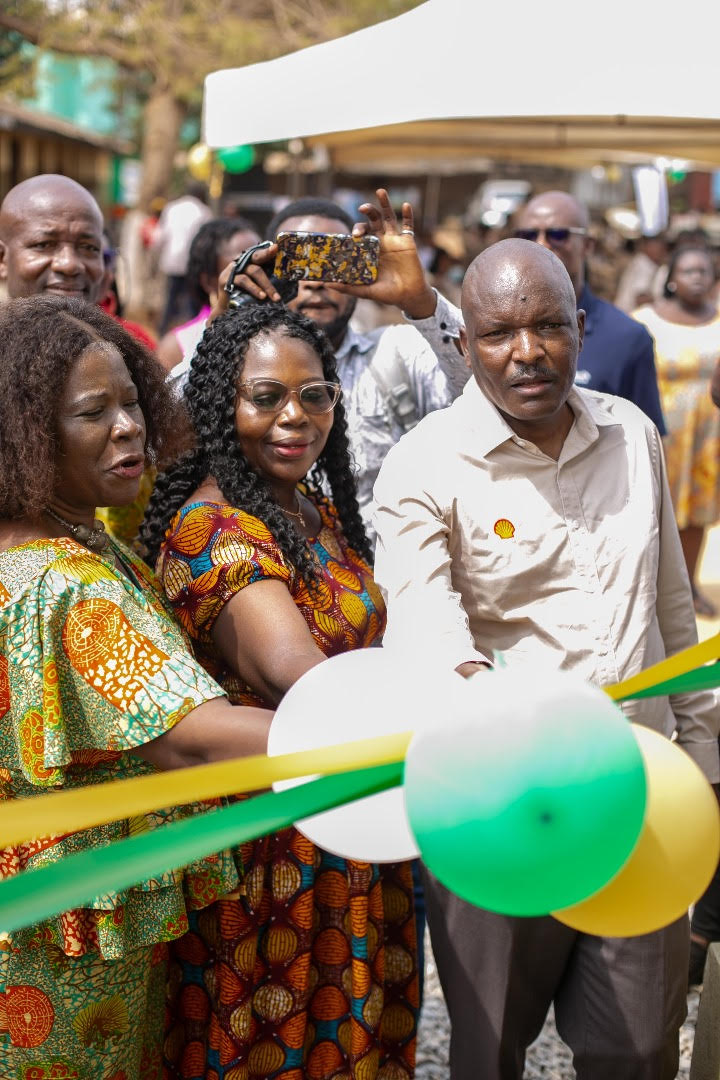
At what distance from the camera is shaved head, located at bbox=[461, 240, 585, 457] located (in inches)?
101

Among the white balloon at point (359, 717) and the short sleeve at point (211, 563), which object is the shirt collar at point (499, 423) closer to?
the short sleeve at point (211, 563)

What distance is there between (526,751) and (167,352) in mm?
3472

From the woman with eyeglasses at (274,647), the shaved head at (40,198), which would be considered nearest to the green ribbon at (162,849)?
the woman with eyeglasses at (274,647)

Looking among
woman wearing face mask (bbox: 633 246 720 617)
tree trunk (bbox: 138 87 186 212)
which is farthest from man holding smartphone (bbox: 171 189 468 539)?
tree trunk (bbox: 138 87 186 212)

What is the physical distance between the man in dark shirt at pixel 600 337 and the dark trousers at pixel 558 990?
2.32 m

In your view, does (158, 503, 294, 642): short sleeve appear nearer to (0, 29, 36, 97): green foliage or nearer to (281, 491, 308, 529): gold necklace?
(281, 491, 308, 529): gold necklace

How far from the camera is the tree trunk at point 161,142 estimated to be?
61.3 feet

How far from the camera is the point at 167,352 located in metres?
4.65

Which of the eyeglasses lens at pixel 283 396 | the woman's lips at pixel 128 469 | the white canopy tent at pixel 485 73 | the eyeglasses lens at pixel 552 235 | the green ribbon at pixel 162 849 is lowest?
the green ribbon at pixel 162 849

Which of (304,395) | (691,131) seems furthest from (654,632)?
(691,131)

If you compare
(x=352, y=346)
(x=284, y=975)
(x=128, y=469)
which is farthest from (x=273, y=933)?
(x=352, y=346)

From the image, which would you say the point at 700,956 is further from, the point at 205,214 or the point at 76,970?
the point at 205,214

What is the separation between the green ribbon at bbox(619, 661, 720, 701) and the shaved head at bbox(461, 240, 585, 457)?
0.98 m

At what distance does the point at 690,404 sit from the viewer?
22.5 ft
